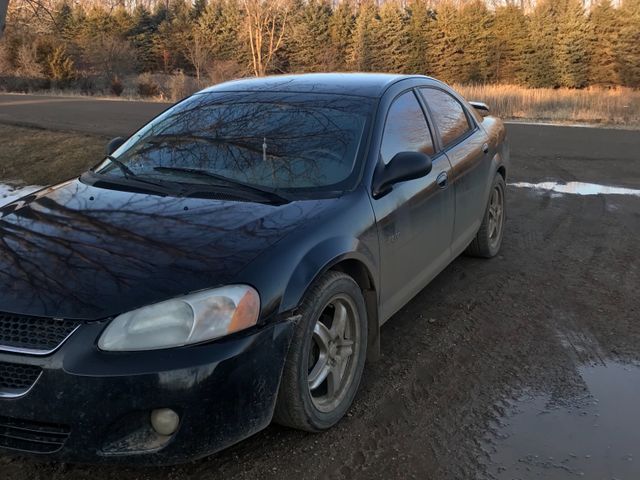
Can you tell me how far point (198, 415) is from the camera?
7.45ft

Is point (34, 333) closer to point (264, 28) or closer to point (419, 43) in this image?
point (419, 43)

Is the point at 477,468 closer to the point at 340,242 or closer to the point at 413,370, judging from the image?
the point at 413,370

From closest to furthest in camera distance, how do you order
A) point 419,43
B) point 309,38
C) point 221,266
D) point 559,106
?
1. point 221,266
2. point 559,106
3. point 419,43
4. point 309,38

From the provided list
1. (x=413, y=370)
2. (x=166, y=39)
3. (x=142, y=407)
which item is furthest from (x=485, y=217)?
(x=166, y=39)

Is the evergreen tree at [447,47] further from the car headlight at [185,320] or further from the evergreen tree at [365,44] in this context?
the car headlight at [185,320]

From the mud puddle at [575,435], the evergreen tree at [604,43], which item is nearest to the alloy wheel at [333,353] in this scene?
the mud puddle at [575,435]

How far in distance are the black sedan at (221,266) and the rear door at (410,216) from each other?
0.05 feet

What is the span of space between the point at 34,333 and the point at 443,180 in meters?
2.70

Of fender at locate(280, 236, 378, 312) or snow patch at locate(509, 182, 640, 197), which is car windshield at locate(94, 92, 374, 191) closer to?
fender at locate(280, 236, 378, 312)

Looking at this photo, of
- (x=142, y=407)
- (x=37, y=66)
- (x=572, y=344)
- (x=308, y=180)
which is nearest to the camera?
(x=142, y=407)

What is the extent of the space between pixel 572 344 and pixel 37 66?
145 feet

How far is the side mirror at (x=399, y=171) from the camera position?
3.26 m

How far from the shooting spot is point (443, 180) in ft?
13.1

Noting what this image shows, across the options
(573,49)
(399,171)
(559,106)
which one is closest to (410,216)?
(399,171)
